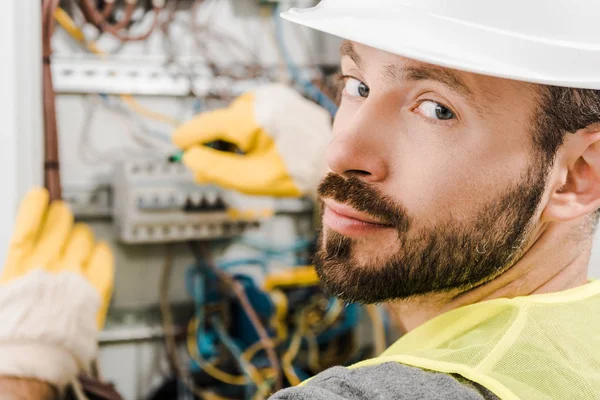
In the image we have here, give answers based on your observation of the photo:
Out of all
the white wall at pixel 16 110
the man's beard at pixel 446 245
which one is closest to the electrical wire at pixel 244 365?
the white wall at pixel 16 110

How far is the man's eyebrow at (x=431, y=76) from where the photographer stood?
651 millimetres

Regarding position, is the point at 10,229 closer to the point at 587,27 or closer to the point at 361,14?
the point at 361,14

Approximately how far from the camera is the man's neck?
0.71 m

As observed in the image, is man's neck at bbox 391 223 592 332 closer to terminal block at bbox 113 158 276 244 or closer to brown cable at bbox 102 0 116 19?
terminal block at bbox 113 158 276 244

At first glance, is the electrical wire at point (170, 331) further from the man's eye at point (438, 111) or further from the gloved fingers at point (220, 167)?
the man's eye at point (438, 111)

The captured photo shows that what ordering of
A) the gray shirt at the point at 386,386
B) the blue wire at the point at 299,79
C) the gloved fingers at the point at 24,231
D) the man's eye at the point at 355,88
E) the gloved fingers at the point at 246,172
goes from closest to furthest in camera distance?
the gray shirt at the point at 386,386
the man's eye at the point at 355,88
the gloved fingers at the point at 24,231
the gloved fingers at the point at 246,172
the blue wire at the point at 299,79

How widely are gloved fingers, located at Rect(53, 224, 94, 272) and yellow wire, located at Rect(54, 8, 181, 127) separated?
44 cm

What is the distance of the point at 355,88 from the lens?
2.69 ft

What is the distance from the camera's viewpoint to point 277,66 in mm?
1943

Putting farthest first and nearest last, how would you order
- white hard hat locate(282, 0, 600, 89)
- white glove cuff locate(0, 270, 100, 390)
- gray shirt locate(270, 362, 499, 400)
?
white glove cuff locate(0, 270, 100, 390) → white hard hat locate(282, 0, 600, 89) → gray shirt locate(270, 362, 499, 400)

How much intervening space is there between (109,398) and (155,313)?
25.3 inches

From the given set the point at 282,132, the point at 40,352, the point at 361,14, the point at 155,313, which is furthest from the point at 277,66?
the point at 361,14

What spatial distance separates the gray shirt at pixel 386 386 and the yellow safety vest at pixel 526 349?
0.01 metres

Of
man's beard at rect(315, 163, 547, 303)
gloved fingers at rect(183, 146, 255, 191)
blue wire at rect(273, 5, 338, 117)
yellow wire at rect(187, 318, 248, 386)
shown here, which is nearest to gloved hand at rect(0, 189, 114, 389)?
gloved fingers at rect(183, 146, 255, 191)
